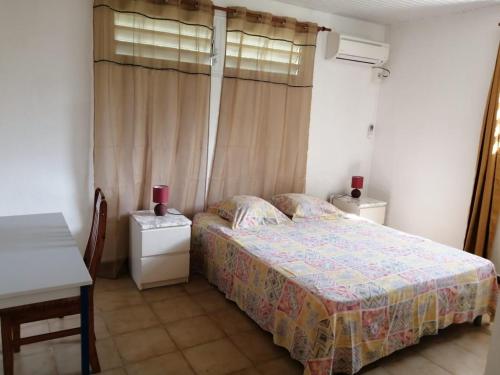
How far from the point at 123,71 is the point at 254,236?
161 centimetres

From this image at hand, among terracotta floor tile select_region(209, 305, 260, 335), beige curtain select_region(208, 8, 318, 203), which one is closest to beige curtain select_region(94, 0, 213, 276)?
beige curtain select_region(208, 8, 318, 203)

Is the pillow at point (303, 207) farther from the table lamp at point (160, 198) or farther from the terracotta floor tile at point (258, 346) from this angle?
the terracotta floor tile at point (258, 346)

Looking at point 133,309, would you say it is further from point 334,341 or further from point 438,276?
point 438,276

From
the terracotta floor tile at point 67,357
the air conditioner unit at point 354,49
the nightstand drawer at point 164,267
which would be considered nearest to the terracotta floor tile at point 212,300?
the nightstand drawer at point 164,267

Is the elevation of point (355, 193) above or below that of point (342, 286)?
above

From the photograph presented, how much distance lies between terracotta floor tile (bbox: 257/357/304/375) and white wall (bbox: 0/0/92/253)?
1.92m

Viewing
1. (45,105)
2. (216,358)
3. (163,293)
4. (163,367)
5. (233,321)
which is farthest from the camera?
(163,293)

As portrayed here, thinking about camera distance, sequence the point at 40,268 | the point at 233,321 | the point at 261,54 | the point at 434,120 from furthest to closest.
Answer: the point at 434,120 < the point at 261,54 < the point at 233,321 < the point at 40,268

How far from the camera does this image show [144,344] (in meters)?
2.38

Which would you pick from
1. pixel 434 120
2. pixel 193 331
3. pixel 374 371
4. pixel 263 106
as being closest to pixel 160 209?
pixel 193 331

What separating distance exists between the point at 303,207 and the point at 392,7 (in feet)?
6.64

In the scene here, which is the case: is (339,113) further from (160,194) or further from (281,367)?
(281,367)

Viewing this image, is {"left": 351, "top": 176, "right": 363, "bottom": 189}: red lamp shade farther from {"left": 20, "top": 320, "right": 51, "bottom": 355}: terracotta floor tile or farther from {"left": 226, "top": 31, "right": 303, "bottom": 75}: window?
{"left": 20, "top": 320, "right": 51, "bottom": 355}: terracotta floor tile

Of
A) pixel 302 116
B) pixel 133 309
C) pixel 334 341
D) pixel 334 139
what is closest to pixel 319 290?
pixel 334 341
